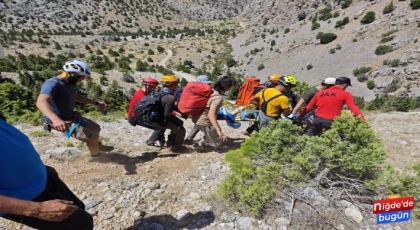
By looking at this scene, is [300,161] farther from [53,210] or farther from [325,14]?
[325,14]

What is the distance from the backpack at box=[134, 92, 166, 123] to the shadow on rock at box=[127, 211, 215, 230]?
2.24m

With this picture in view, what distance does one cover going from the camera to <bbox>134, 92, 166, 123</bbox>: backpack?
16.6 ft

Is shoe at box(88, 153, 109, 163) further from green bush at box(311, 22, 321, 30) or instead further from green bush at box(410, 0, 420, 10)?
green bush at box(311, 22, 321, 30)

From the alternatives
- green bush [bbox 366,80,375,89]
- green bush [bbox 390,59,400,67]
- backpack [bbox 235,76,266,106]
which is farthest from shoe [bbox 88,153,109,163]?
green bush [bbox 390,59,400,67]

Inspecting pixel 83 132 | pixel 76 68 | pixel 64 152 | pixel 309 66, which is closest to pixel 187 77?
pixel 309 66

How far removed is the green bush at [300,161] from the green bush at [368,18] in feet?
127

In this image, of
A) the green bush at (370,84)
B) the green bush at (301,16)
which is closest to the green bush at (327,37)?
the green bush at (370,84)

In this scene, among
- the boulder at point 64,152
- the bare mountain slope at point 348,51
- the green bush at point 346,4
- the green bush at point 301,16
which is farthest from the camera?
the green bush at point 301,16

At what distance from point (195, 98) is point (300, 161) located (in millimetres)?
2487

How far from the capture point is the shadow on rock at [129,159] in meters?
4.78

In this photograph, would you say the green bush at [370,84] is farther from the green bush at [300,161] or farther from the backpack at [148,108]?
the backpack at [148,108]

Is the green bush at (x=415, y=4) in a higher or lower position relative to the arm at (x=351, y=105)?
higher

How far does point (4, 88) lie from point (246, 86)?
10320 mm

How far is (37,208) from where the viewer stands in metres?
1.68
